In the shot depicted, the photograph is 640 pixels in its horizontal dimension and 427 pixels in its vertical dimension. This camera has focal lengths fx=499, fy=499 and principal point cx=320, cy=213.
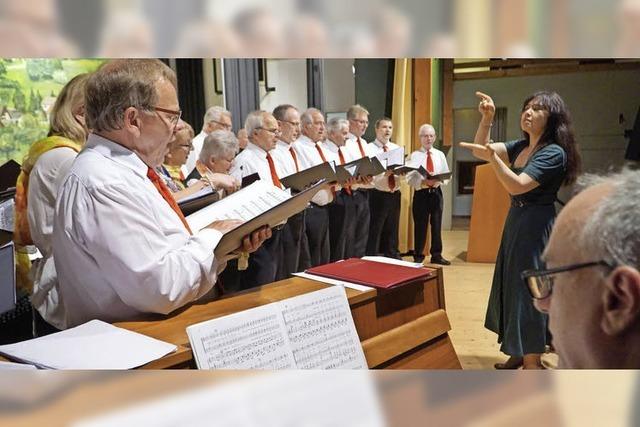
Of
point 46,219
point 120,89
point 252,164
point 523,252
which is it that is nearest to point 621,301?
point 523,252

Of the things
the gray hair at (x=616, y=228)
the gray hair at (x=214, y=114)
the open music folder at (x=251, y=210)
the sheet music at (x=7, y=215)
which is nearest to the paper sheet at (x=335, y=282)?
the open music folder at (x=251, y=210)

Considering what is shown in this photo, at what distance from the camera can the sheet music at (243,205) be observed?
99 centimetres

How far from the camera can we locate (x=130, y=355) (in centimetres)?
66

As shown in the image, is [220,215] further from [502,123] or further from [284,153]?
[502,123]

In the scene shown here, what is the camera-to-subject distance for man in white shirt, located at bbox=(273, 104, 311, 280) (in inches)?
38.8

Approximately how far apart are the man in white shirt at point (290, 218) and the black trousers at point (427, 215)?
0.75 feet

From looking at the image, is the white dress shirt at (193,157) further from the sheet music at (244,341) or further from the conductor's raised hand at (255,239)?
the sheet music at (244,341)

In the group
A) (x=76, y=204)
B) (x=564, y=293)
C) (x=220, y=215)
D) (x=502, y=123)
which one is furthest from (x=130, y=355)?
(x=502, y=123)

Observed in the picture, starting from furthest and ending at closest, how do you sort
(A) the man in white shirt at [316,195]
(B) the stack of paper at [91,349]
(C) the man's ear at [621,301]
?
(A) the man in white shirt at [316,195]
(B) the stack of paper at [91,349]
(C) the man's ear at [621,301]

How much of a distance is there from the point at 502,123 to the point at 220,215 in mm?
563

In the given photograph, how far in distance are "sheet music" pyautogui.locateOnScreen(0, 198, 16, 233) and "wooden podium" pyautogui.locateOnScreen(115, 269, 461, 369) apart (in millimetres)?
505

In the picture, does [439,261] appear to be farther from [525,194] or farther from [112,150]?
[112,150]

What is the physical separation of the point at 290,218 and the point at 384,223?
200mm

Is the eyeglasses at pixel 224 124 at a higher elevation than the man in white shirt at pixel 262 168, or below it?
higher
